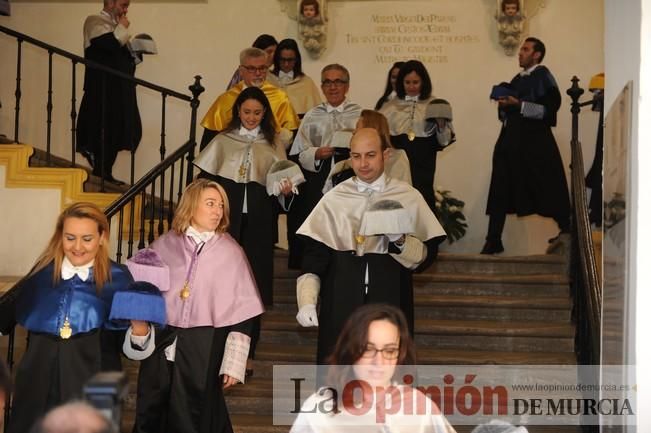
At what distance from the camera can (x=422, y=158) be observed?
7754 mm

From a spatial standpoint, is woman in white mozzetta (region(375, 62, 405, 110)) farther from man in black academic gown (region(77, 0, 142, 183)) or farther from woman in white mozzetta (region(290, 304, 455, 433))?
woman in white mozzetta (region(290, 304, 455, 433))

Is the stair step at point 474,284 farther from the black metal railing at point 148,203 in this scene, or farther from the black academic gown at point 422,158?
the black metal railing at point 148,203

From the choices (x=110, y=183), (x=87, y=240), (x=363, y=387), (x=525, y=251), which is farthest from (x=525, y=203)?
(x=363, y=387)

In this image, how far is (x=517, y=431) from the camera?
3438 mm

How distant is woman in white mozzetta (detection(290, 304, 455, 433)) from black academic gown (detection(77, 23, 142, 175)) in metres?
5.73

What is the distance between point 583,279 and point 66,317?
2.92 meters

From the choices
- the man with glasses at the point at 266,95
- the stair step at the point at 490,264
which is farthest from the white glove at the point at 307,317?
the stair step at the point at 490,264

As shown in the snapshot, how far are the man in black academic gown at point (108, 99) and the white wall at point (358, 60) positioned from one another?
5.28 feet

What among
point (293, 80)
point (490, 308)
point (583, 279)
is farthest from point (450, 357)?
point (293, 80)

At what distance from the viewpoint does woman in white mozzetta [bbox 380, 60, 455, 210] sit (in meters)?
7.65

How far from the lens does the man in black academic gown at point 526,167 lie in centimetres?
873

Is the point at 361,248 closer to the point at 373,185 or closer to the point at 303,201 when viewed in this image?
the point at 373,185

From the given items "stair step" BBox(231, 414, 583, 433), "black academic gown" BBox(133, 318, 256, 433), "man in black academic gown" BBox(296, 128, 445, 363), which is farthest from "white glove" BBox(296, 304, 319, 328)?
"stair step" BBox(231, 414, 583, 433)

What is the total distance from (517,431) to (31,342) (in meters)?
2.41
